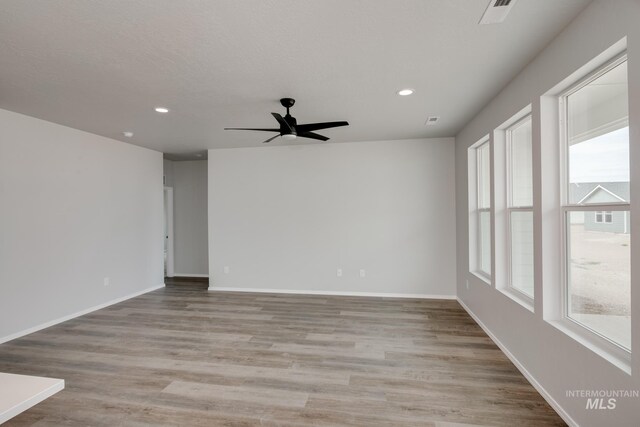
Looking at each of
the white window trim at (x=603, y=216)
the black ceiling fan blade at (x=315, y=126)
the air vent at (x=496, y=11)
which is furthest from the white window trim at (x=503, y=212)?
the black ceiling fan blade at (x=315, y=126)

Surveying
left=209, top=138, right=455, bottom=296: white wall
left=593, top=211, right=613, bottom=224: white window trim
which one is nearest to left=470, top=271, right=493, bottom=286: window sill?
left=209, top=138, right=455, bottom=296: white wall

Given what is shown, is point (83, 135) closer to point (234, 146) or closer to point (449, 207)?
point (234, 146)

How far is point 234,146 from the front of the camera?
5621mm

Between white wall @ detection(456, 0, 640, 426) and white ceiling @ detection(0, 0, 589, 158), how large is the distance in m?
0.13

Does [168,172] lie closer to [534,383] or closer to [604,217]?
[534,383]

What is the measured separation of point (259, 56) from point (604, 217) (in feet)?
8.42

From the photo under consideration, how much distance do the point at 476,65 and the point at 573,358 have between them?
2248mm

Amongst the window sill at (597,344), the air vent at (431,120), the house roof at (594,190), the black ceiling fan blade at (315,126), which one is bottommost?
the window sill at (597,344)

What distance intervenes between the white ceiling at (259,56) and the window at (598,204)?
51 cm

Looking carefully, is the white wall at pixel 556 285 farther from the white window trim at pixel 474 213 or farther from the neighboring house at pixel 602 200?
the white window trim at pixel 474 213

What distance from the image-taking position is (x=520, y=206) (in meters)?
3.01

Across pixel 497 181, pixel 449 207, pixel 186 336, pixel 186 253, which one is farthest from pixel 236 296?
pixel 497 181

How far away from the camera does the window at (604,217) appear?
1872 millimetres

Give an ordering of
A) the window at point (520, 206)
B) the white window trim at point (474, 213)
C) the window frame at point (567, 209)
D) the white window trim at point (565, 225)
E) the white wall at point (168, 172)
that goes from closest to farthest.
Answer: the white window trim at point (565, 225), the window frame at point (567, 209), the window at point (520, 206), the white window trim at point (474, 213), the white wall at point (168, 172)
